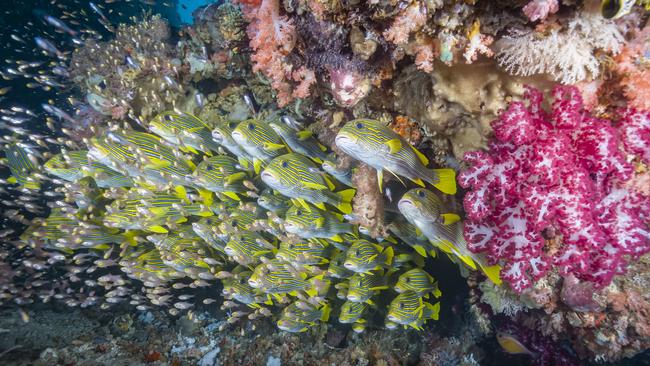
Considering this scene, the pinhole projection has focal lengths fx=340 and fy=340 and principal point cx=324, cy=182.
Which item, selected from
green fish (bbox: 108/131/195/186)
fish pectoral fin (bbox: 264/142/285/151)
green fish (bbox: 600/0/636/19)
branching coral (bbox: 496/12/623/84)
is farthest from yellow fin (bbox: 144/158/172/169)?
green fish (bbox: 600/0/636/19)

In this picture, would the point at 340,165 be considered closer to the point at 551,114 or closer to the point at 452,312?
the point at 551,114

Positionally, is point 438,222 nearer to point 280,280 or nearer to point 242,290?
point 280,280

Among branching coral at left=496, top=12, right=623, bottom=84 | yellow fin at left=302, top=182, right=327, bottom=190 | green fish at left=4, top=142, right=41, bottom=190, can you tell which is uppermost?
branching coral at left=496, top=12, right=623, bottom=84

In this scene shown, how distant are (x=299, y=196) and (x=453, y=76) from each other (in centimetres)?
234

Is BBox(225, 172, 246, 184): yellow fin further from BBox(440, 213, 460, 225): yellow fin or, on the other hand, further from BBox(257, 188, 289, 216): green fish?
BBox(440, 213, 460, 225): yellow fin

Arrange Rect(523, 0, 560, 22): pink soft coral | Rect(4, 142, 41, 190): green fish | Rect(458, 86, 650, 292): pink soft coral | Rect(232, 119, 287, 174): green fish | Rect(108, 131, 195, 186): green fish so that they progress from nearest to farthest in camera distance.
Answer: Rect(523, 0, 560, 22): pink soft coral → Rect(458, 86, 650, 292): pink soft coral → Rect(232, 119, 287, 174): green fish → Rect(108, 131, 195, 186): green fish → Rect(4, 142, 41, 190): green fish

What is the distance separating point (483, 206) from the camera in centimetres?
274

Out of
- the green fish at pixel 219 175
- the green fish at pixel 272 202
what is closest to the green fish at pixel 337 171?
the green fish at pixel 272 202

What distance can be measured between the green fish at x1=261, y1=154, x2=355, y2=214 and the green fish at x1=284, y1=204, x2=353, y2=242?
16cm

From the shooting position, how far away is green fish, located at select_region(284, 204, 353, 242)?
4523mm

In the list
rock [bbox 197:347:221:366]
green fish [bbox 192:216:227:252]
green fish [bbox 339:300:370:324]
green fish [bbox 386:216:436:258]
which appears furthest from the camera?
rock [bbox 197:347:221:366]

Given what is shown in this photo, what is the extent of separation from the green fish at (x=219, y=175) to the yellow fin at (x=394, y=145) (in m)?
2.60

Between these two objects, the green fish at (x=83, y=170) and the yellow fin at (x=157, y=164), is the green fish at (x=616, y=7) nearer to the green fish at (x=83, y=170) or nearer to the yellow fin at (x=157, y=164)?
the yellow fin at (x=157, y=164)

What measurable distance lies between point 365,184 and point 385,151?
3.27ft
